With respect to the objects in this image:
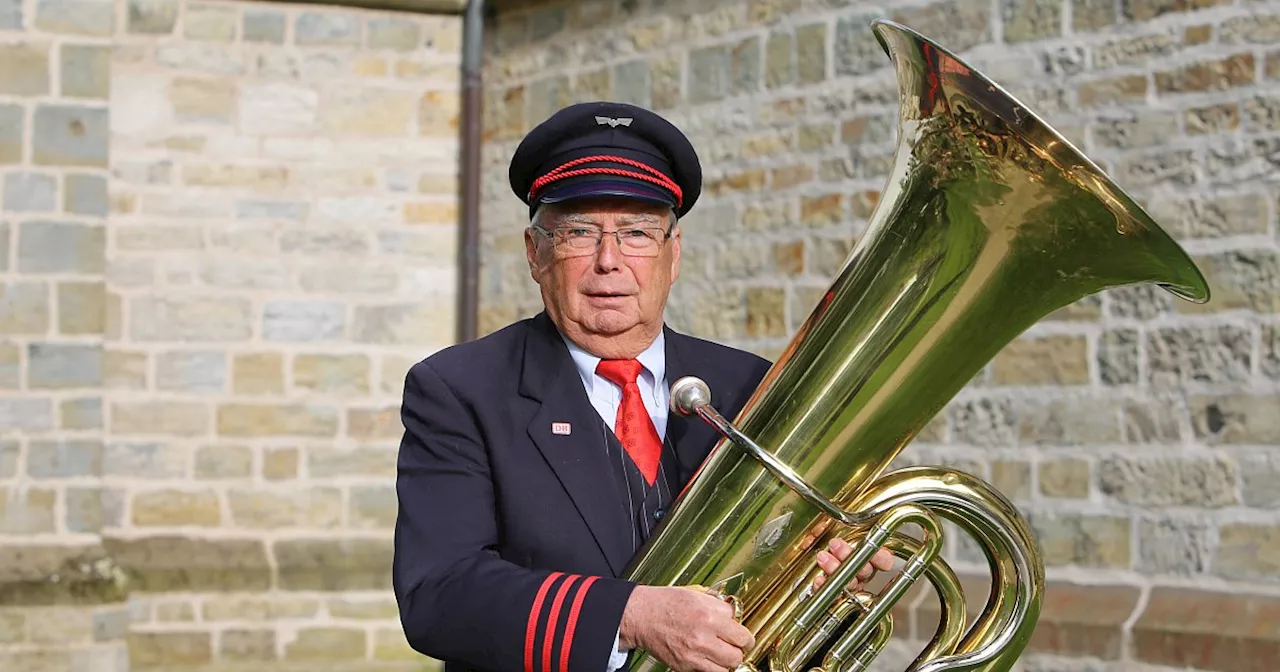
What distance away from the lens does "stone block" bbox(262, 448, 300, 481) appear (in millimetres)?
8750

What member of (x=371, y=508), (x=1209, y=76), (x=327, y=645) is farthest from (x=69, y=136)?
(x=1209, y=76)

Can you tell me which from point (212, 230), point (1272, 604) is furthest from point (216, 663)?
point (1272, 604)

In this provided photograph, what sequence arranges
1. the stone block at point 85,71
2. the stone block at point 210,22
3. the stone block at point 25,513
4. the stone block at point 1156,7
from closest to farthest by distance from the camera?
the stone block at point 1156,7, the stone block at point 25,513, the stone block at point 85,71, the stone block at point 210,22

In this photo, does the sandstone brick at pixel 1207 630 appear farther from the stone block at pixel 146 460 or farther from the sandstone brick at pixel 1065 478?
the stone block at pixel 146 460

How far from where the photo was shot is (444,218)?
9.08 metres

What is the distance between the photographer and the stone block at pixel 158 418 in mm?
8633

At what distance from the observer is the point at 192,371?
28.6 feet

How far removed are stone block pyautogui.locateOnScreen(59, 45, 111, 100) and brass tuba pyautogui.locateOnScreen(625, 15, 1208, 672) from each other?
6253 millimetres

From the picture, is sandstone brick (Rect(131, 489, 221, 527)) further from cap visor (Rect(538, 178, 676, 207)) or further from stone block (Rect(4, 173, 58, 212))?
cap visor (Rect(538, 178, 676, 207))

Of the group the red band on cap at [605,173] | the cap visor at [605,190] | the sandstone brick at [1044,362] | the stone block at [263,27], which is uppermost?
the stone block at [263,27]

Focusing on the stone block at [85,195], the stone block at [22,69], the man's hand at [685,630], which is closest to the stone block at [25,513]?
the stone block at [85,195]

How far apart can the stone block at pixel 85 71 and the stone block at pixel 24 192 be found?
0.43 meters

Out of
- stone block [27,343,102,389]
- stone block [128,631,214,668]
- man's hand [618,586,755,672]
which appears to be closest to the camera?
man's hand [618,586,755,672]

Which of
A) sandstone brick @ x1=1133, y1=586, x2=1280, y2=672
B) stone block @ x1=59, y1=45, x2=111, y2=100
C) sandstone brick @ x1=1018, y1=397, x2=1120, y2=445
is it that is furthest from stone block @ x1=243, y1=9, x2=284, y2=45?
sandstone brick @ x1=1133, y1=586, x2=1280, y2=672
